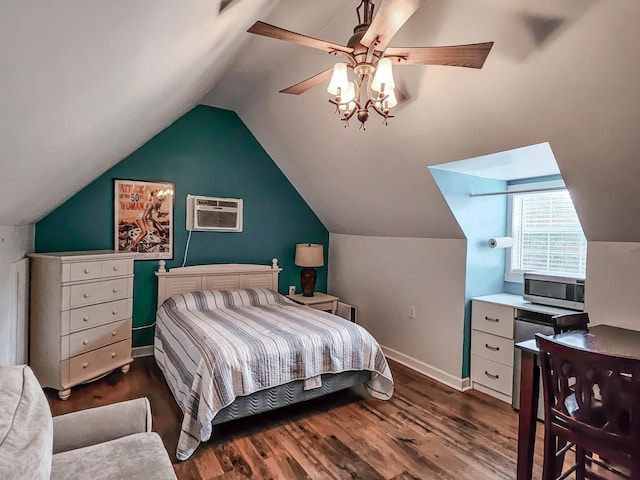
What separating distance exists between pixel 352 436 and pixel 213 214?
269cm

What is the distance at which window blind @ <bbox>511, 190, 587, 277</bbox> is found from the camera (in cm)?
307

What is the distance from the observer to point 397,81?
2438 mm

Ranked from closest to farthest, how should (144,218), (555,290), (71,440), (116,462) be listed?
1. (116,462)
2. (71,440)
3. (555,290)
4. (144,218)

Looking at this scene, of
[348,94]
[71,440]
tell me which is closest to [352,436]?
[71,440]

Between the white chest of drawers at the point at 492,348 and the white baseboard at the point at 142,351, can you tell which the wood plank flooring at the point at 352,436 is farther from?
the white baseboard at the point at 142,351

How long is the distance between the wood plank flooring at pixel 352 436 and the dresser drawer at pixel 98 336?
338 mm

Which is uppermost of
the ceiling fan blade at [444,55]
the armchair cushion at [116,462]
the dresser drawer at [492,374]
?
the ceiling fan blade at [444,55]

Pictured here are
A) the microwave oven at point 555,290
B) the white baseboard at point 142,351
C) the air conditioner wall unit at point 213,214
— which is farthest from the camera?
the air conditioner wall unit at point 213,214

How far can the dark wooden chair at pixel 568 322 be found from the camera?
1.99 meters

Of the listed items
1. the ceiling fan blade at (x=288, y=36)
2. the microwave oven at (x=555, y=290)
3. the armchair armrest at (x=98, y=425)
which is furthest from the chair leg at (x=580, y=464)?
the ceiling fan blade at (x=288, y=36)

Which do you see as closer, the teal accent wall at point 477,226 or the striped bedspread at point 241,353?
the striped bedspread at point 241,353

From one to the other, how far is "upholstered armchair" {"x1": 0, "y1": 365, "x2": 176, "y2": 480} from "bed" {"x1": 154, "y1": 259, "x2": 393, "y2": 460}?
23.8 inches

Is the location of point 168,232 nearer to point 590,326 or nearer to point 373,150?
point 373,150

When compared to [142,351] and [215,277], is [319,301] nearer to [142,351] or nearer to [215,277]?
[215,277]
